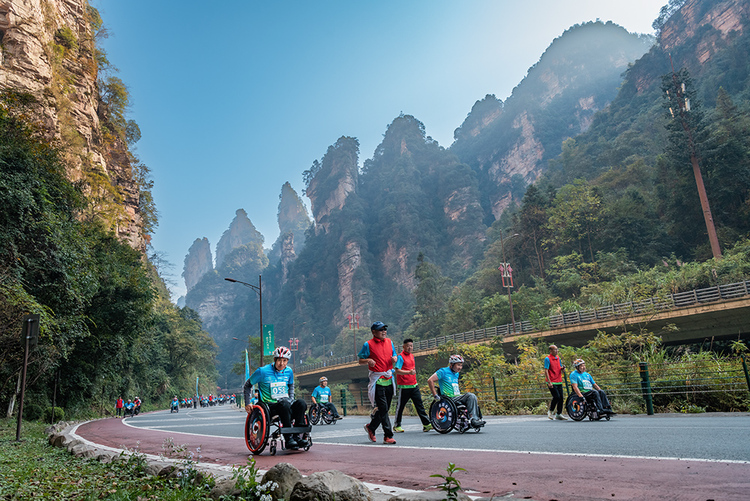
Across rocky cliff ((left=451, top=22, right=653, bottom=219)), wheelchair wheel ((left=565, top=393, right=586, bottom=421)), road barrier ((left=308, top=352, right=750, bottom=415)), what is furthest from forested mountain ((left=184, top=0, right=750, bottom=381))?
wheelchair wheel ((left=565, top=393, right=586, bottom=421))

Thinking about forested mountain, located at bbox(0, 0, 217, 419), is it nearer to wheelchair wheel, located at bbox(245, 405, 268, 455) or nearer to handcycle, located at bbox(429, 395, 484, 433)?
wheelchair wheel, located at bbox(245, 405, 268, 455)

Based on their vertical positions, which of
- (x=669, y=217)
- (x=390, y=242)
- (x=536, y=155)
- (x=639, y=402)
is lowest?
(x=639, y=402)

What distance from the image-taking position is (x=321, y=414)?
14.5m

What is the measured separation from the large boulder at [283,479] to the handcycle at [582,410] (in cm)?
805

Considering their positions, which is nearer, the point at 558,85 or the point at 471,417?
the point at 471,417

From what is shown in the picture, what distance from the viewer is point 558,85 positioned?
154 meters

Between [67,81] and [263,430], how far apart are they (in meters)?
36.0

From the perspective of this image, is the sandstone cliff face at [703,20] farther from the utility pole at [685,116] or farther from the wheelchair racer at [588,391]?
the wheelchair racer at [588,391]

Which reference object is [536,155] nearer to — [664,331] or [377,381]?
[664,331]

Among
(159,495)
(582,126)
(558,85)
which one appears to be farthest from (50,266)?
(558,85)

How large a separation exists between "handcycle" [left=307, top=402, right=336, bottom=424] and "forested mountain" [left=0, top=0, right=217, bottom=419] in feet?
26.4

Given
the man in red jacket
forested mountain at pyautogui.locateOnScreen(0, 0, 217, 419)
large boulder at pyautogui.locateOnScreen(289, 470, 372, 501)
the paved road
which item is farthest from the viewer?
forested mountain at pyautogui.locateOnScreen(0, 0, 217, 419)

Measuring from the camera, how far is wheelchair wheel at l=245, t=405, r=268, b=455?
5957mm

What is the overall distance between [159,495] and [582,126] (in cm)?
15070
